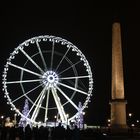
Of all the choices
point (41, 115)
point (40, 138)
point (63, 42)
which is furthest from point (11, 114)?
point (40, 138)

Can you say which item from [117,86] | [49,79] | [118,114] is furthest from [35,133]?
[118,114]

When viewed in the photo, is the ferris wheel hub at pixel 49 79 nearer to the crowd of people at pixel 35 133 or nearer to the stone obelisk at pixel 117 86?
the stone obelisk at pixel 117 86

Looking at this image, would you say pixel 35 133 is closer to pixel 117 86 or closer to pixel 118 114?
pixel 117 86

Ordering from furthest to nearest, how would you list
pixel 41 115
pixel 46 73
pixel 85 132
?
pixel 41 115 → pixel 46 73 → pixel 85 132

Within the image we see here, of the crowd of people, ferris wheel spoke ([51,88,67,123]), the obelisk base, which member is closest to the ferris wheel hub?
ferris wheel spoke ([51,88,67,123])

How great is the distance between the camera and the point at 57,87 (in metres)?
41.2

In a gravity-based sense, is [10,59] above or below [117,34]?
below

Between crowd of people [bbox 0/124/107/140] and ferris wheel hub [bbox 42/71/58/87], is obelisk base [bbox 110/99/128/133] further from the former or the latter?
crowd of people [bbox 0/124/107/140]

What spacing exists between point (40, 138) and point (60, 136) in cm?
186

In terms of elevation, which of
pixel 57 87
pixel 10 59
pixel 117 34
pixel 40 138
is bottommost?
pixel 40 138

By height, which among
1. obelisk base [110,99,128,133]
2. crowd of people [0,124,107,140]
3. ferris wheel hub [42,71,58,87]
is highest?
ferris wheel hub [42,71,58,87]

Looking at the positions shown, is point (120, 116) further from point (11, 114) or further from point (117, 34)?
point (11, 114)

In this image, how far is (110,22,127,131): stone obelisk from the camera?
42.2 metres

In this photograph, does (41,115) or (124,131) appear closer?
(124,131)
